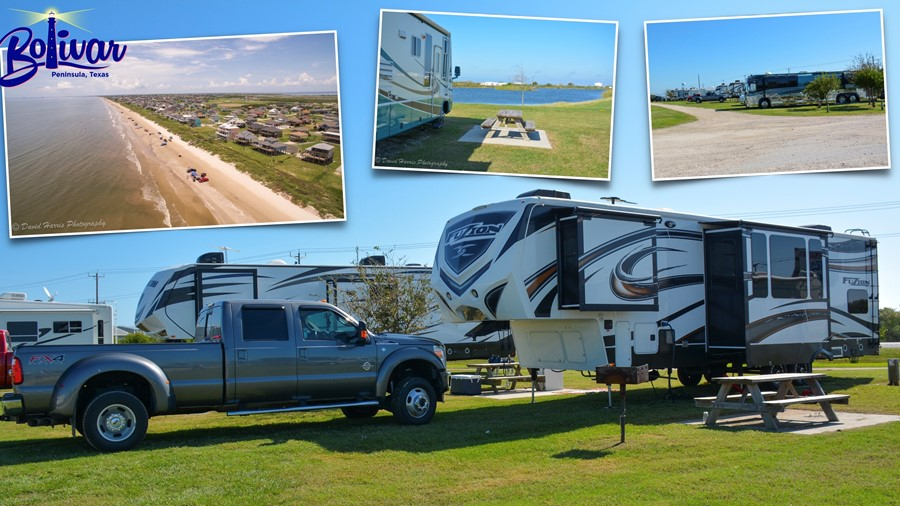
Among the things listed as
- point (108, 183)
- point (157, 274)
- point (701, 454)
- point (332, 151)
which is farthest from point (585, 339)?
point (157, 274)

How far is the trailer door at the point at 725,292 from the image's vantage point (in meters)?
14.9

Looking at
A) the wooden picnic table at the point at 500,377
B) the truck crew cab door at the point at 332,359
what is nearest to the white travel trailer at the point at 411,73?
the wooden picnic table at the point at 500,377

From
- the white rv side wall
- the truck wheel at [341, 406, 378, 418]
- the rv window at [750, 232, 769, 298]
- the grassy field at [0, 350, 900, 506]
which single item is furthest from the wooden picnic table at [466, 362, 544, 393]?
the grassy field at [0, 350, 900, 506]

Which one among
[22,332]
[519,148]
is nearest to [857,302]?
[519,148]

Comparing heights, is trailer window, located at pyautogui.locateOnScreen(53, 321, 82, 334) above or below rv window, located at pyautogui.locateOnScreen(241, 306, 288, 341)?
below

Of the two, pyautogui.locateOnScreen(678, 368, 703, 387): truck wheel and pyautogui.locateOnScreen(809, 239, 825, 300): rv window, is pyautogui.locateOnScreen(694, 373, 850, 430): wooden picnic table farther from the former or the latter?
pyautogui.locateOnScreen(678, 368, 703, 387): truck wheel

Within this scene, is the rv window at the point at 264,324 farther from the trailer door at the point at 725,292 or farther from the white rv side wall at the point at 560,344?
the trailer door at the point at 725,292

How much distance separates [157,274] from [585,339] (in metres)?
15.3

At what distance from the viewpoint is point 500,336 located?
28.2 metres

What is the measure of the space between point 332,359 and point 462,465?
10.9ft

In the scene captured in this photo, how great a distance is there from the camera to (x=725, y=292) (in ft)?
49.8

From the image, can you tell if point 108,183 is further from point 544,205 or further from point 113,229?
point 544,205

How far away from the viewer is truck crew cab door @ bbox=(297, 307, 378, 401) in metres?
11.8

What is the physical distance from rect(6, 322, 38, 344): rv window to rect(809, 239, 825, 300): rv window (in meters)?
22.0
